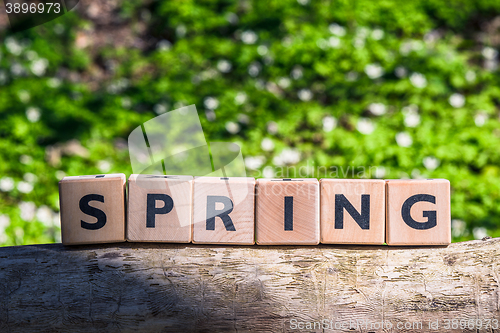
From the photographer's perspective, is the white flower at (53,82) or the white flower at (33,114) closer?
the white flower at (33,114)

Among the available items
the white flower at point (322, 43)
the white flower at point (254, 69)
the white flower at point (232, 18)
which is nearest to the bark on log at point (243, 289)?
the white flower at point (254, 69)

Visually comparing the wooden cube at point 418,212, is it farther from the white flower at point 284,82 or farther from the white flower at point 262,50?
the white flower at point 262,50

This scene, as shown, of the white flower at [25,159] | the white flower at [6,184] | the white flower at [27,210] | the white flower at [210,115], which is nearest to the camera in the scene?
the white flower at [27,210]

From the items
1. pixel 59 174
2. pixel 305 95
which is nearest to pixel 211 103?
pixel 305 95

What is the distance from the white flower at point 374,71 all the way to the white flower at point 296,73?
45 centimetres

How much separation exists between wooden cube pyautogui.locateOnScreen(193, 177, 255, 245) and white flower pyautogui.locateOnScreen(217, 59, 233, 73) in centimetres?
170

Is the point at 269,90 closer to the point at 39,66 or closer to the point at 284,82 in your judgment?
the point at 284,82

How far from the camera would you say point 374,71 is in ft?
8.21

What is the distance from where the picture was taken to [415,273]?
43.4 inches

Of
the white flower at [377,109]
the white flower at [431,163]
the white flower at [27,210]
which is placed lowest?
the white flower at [27,210]

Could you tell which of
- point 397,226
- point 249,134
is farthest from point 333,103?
point 397,226

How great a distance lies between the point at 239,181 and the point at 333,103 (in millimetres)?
1528

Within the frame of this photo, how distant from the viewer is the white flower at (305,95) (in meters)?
2.46

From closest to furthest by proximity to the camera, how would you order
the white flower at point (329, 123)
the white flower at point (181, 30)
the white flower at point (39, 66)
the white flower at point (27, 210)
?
the white flower at point (27, 210)
the white flower at point (329, 123)
the white flower at point (39, 66)
the white flower at point (181, 30)
